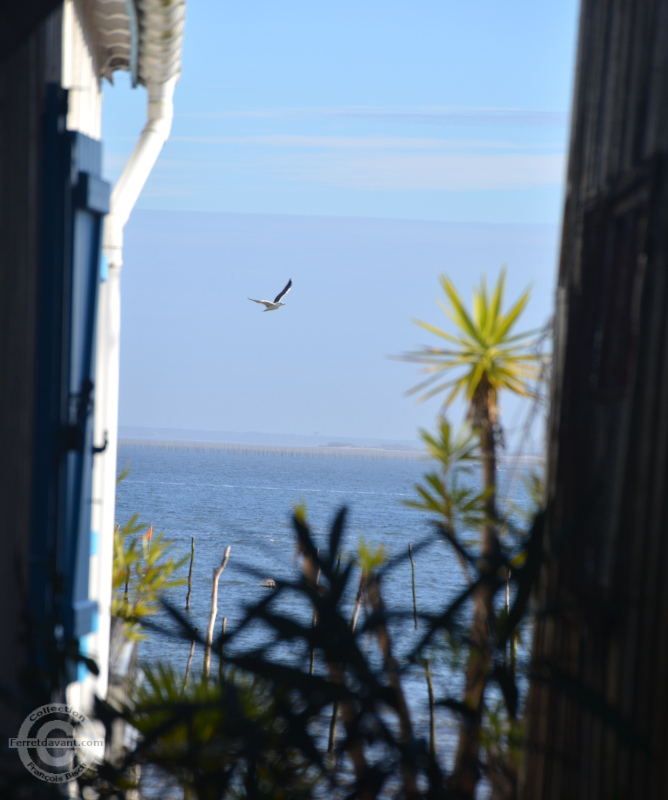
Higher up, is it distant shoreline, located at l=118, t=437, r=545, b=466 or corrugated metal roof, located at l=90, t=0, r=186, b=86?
corrugated metal roof, located at l=90, t=0, r=186, b=86

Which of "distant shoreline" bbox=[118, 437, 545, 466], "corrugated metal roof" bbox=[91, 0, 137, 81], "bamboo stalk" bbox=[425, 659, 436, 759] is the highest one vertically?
"corrugated metal roof" bbox=[91, 0, 137, 81]

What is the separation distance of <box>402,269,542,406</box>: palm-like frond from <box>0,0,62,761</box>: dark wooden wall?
1208 millimetres

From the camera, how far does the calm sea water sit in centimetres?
1288

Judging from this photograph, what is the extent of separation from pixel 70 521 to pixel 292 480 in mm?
85004

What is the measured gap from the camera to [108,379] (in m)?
3.19

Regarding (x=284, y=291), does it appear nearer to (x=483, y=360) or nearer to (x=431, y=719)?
(x=483, y=360)

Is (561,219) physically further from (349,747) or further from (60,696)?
(60,696)

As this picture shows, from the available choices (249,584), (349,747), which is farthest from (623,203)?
(249,584)

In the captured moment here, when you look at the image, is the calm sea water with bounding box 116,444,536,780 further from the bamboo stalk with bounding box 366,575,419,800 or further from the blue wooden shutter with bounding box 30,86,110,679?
the blue wooden shutter with bounding box 30,86,110,679

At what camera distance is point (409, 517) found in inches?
2136

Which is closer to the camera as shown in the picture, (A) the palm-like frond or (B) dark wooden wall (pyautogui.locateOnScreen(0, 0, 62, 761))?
(B) dark wooden wall (pyautogui.locateOnScreen(0, 0, 62, 761))

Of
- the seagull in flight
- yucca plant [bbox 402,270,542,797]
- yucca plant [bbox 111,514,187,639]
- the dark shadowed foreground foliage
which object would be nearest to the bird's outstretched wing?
the seagull in flight

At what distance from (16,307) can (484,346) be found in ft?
4.75

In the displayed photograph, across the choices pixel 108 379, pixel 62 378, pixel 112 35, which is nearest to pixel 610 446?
pixel 62 378
